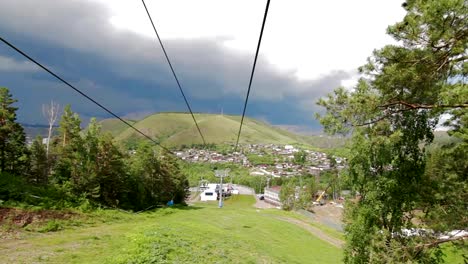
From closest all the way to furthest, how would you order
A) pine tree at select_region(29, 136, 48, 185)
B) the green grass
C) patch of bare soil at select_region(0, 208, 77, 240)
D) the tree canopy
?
1. the tree canopy
2. the green grass
3. patch of bare soil at select_region(0, 208, 77, 240)
4. pine tree at select_region(29, 136, 48, 185)

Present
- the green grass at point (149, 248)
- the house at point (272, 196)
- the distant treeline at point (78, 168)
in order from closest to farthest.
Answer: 1. the green grass at point (149, 248)
2. the distant treeline at point (78, 168)
3. the house at point (272, 196)

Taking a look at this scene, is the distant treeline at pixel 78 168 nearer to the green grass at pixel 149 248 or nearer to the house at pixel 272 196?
the green grass at pixel 149 248

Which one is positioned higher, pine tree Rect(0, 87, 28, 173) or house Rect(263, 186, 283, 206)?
pine tree Rect(0, 87, 28, 173)

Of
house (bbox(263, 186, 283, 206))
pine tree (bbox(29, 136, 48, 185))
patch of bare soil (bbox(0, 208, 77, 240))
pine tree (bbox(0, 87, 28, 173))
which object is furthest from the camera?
house (bbox(263, 186, 283, 206))

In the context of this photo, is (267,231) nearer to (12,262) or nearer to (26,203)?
(26,203)

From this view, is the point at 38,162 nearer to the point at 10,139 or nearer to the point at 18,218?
the point at 10,139

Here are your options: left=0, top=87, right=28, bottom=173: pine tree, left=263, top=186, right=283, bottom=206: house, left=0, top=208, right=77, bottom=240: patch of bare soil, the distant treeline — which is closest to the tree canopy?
left=0, top=208, right=77, bottom=240: patch of bare soil

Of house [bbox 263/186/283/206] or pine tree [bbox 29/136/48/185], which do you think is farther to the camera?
house [bbox 263/186/283/206]

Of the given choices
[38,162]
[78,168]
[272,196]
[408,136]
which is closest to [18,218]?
[78,168]

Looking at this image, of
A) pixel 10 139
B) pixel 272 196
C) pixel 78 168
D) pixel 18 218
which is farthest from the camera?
pixel 272 196

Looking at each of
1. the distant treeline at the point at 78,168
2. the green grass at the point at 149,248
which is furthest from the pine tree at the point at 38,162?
the green grass at the point at 149,248

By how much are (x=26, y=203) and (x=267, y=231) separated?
2225 centimetres

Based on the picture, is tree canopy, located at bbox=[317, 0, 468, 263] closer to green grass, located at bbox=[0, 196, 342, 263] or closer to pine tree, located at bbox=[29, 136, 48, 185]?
green grass, located at bbox=[0, 196, 342, 263]

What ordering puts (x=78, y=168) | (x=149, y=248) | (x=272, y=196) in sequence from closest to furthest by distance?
(x=149, y=248) → (x=78, y=168) → (x=272, y=196)
